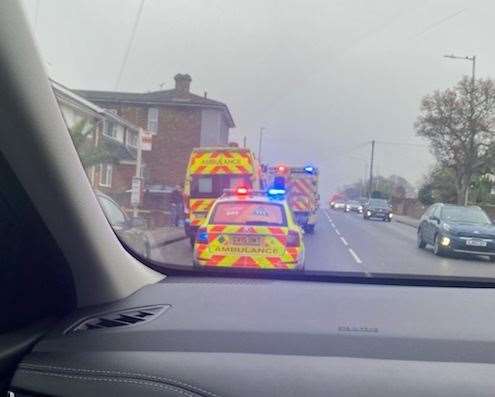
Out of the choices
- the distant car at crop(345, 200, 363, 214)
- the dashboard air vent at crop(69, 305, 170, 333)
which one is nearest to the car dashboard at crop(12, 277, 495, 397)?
the dashboard air vent at crop(69, 305, 170, 333)

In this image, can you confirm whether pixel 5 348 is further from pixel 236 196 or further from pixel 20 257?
pixel 236 196

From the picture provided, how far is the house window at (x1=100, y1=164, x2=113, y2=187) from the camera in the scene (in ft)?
11.2

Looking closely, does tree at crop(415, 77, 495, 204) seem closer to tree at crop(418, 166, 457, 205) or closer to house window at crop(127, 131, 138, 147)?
tree at crop(418, 166, 457, 205)

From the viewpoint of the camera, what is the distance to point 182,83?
423 cm

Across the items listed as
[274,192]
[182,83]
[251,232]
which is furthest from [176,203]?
[274,192]

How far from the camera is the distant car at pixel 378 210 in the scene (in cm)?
613

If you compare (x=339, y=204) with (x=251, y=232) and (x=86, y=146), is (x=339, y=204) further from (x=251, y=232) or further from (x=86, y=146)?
(x=86, y=146)

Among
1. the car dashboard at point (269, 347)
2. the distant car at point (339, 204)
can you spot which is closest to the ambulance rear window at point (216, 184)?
the distant car at point (339, 204)

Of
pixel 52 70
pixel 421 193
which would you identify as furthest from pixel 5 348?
pixel 421 193

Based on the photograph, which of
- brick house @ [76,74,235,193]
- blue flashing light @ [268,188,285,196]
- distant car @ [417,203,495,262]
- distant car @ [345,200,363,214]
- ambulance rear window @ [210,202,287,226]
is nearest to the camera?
brick house @ [76,74,235,193]

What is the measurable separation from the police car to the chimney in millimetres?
1232

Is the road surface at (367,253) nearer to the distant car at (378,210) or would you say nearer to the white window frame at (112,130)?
the distant car at (378,210)

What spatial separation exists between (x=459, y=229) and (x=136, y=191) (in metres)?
2.42

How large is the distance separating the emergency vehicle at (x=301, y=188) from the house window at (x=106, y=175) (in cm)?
197
